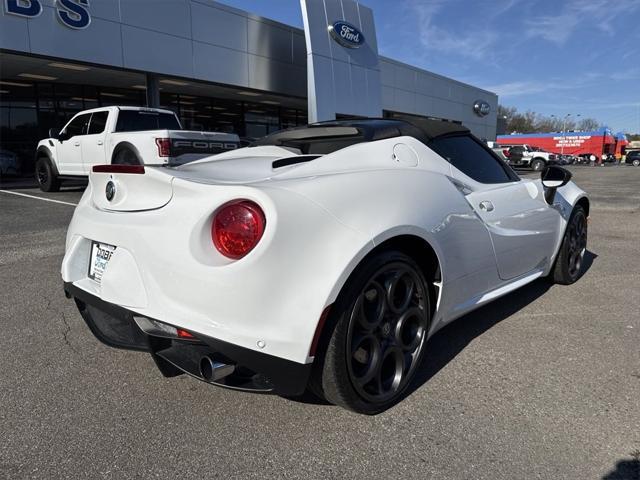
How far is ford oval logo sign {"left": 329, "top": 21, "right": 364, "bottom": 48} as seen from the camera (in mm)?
18036

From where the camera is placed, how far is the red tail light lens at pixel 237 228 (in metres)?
1.87

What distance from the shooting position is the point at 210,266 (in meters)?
1.87

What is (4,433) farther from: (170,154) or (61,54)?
(61,54)

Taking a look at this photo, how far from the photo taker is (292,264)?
187 cm

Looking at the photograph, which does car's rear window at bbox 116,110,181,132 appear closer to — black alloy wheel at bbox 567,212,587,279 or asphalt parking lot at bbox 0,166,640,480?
asphalt parking lot at bbox 0,166,640,480

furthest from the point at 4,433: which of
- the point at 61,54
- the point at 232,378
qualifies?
the point at 61,54

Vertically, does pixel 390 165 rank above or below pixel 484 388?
above

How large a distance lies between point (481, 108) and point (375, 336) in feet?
114

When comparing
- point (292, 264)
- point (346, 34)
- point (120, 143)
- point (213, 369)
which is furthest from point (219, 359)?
point (346, 34)

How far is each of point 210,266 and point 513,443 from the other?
1468mm

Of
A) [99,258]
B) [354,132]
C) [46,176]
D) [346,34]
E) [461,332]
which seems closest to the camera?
[99,258]

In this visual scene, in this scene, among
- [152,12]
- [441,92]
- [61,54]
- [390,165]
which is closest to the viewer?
[390,165]

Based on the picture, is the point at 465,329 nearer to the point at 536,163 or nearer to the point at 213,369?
the point at 213,369

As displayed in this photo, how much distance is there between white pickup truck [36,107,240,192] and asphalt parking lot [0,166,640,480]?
230 inches
